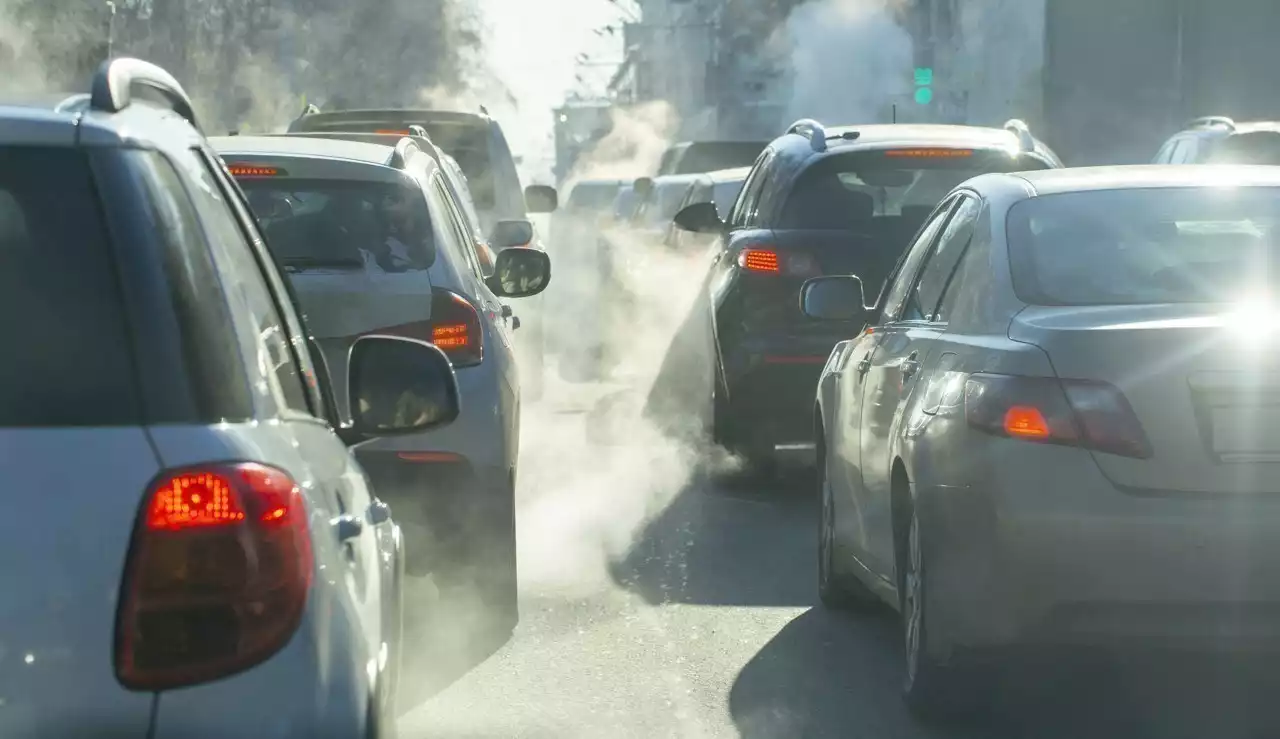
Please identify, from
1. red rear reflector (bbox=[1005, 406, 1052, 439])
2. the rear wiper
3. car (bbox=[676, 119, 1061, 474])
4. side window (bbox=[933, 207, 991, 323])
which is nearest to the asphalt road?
red rear reflector (bbox=[1005, 406, 1052, 439])

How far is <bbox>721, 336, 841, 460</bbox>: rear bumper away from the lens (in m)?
11.3

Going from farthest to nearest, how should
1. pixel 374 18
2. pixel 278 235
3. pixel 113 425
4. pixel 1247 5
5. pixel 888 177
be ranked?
pixel 374 18 < pixel 1247 5 < pixel 888 177 < pixel 278 235 < pixel 113 425

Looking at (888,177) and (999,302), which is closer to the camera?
(999,302)

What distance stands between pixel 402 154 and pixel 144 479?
5.29 m

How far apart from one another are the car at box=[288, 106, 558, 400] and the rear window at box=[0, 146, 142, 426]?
1247 cm

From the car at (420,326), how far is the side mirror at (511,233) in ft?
13.7

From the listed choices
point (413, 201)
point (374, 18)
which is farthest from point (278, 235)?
point (374, 18)

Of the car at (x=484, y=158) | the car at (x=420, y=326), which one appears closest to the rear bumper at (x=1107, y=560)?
the car at (x=420, y=326)

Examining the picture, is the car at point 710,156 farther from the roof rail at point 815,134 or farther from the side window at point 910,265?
the side window at point 910,265

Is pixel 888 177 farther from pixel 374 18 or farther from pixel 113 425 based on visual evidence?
pixel 374 18

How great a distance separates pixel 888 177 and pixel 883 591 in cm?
454

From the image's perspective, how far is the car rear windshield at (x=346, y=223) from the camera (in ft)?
25.4

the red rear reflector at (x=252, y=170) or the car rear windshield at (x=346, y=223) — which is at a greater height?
the red rear reflector at (x=252, y=170)

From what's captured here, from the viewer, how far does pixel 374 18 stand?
3310 inches
